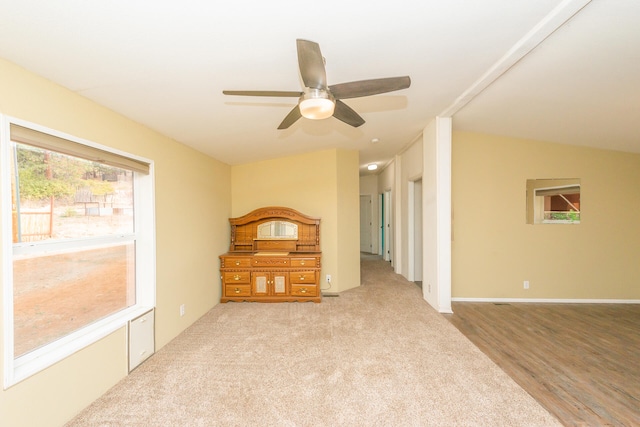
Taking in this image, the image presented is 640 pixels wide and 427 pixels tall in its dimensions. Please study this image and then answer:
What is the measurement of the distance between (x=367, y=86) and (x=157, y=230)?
2393 mm

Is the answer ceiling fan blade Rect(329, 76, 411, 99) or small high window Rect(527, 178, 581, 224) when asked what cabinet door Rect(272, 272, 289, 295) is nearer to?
ceiling fan blade Rect(329, 76, 411, 99)

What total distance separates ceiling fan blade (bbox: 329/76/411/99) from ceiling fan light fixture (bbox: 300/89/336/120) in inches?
3.2

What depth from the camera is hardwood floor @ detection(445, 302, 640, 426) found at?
1.90 meters

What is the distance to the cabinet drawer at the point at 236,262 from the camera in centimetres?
404

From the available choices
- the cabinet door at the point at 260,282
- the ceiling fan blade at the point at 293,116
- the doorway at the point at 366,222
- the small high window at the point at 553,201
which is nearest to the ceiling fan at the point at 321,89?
the ceiling fan blade at the point at 293,116

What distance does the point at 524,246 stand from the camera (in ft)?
13.5

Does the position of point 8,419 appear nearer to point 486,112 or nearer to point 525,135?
point 486,112

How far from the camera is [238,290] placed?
13.3 feet

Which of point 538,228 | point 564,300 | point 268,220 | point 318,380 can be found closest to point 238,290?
point 268,220

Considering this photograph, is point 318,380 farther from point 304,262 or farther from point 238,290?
point 238,290

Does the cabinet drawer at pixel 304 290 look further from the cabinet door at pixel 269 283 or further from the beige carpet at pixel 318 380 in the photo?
the beige carpet at pixel 318 380

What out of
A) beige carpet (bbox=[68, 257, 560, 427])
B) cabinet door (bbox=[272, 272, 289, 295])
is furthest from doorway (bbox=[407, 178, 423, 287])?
cabinet door (bbox=[272, 272, 289, 295])

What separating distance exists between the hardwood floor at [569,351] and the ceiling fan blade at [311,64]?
2.63 m

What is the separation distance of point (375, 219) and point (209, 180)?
18.2 ft
